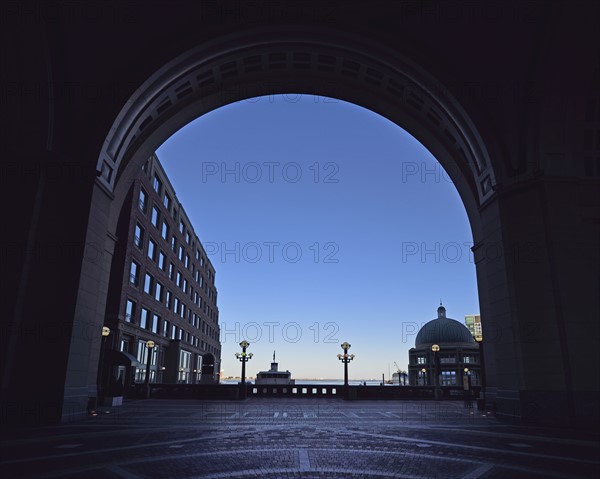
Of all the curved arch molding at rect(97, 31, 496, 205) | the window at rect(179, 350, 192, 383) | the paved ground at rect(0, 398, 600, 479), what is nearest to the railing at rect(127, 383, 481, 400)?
the paved ground at rect(0, 398, 600, 479)

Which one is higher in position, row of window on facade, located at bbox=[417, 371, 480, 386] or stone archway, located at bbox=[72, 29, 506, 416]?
stone archway, located at bbox=[72, 29, 506, 416]

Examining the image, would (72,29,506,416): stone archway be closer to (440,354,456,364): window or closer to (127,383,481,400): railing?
(127,383,481,400): railing

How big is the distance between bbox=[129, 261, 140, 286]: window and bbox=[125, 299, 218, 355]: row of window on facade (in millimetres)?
2099

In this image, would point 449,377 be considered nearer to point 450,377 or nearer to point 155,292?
point 450,377

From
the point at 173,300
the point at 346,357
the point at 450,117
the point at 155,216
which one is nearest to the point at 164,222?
the point at 155,216

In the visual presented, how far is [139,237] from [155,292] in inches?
346

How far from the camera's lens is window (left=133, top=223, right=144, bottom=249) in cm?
4535

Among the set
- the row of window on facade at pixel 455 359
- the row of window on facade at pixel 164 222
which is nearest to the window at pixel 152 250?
the row of window on facade at pixel 164 222

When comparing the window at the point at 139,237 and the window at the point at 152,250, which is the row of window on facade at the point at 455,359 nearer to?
the window at the point at 152,250

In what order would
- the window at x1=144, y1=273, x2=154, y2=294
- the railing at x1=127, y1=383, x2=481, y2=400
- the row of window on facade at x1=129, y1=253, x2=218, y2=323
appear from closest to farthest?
the railing at x1=127, y1=383, x2=481, y2=400, the row of window on facade at x1=129, y1=253, x2=218, y2=323, the window at x1=144, y1=273, x2=154, y2=294

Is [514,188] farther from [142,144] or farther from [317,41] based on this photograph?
[142,144]

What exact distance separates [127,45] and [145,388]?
26684mm

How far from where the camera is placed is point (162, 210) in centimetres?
5494

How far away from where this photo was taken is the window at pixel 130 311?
43297 millimetres
